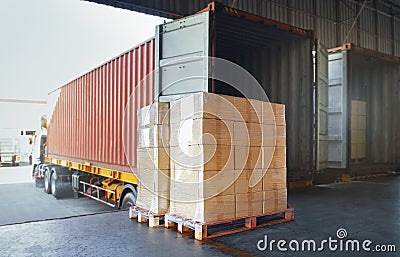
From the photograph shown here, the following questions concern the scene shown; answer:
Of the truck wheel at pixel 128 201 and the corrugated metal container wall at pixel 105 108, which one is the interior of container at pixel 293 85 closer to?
the corrugated metal container wall at pixel 105 108

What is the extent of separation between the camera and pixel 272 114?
4.02m

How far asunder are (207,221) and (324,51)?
5.45 metres

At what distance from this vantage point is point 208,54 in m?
4.89

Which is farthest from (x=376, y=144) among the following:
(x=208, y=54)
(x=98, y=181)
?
(x=98, y=181)

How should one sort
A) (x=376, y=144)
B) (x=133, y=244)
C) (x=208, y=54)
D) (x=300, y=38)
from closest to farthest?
1. (x=133, y=244)
2. (x=208, y=54)
3. (x=300, y=38)
4. (x=376, y=144)

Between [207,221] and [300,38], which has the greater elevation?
[300,38]

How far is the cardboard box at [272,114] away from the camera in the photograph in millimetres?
3924

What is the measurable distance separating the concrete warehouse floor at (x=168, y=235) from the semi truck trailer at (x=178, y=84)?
1689 mm

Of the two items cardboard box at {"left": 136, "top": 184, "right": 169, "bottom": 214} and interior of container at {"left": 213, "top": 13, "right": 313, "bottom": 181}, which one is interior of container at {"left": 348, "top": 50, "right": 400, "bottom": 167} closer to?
interior of container at {"left": 213, "top": 13, "right": 313, "bottom": 181}

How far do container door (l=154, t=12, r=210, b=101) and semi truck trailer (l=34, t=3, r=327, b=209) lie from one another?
0.01 m

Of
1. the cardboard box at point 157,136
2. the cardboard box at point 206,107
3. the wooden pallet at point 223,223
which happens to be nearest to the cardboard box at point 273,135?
the cardboard box at point 206,107

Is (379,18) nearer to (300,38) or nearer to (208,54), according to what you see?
(300,38)

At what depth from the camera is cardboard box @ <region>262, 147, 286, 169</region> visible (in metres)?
3.84

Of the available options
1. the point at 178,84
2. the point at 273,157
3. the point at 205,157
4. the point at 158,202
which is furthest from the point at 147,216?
the point at 178,84
